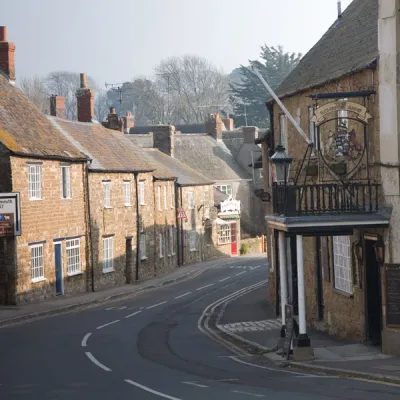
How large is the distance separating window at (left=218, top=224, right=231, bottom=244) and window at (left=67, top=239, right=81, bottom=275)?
91.0 ft

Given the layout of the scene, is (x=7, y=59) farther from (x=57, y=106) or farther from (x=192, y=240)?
(x=192, y=240)

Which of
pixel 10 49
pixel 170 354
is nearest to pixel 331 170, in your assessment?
pixel 170 354

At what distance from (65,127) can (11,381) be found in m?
28.2

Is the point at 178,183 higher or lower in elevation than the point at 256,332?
higher

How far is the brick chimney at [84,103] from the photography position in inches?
2009

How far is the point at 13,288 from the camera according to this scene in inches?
1277

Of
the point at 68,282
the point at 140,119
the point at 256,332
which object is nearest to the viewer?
the point at 256,332

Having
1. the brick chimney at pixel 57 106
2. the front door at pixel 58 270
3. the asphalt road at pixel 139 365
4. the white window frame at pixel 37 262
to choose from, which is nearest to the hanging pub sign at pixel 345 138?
the asphalt road at pixel 139 365

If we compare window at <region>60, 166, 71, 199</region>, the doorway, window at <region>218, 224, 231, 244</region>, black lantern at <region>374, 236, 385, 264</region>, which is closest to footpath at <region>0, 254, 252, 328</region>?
window at <region>60, 166, 71, 199</region>

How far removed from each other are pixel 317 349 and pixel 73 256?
19821 mm

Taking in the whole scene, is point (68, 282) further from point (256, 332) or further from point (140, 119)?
point (140, 119)

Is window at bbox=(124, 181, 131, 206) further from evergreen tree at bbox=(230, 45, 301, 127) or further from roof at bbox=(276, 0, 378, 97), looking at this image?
evergreen tree at bbox=(230, 45, 301, 127)

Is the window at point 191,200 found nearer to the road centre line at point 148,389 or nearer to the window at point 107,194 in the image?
the window at point 107,194

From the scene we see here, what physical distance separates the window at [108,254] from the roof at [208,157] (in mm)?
29811
